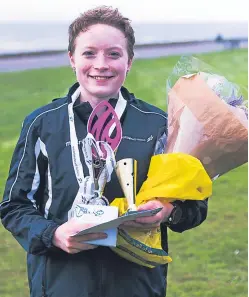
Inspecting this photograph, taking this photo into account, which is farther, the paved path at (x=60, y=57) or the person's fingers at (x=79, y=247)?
the paved path at (x=60, y=57)

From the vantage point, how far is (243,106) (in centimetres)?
218

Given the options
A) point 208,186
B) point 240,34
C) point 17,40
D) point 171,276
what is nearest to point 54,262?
point 208,186

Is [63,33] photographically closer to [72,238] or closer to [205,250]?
[205,250]

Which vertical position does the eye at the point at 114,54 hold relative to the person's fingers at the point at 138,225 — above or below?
above

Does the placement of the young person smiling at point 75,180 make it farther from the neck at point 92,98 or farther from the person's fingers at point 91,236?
the person's fingers at point 91,236

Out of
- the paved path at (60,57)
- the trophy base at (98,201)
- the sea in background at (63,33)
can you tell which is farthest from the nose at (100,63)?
the paved path at (60,57)

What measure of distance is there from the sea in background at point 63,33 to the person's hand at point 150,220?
6.33 m

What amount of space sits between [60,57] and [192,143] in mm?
9073

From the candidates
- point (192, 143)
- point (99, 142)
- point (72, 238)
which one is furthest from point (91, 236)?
point (192, 143)

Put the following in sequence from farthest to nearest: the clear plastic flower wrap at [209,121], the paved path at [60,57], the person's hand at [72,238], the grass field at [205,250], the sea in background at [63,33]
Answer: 1. the paved path at [60,57]
2. the sea in background at [63,33]
3. the grass field at [205,250]
4. the clear plastic flower wrap at [209,121]
5. the person's hand at [72,238]

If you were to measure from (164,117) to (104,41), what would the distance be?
1.04 feet

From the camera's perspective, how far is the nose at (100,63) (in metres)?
2.13

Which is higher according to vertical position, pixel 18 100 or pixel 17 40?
pixel 17 40

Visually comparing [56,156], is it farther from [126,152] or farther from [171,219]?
[171,219]
